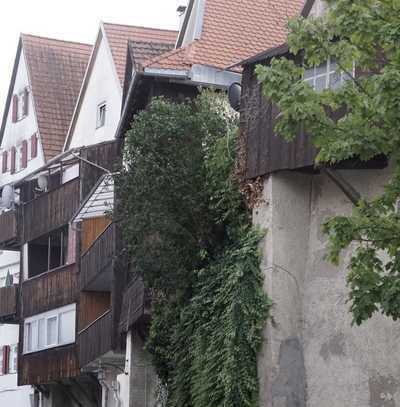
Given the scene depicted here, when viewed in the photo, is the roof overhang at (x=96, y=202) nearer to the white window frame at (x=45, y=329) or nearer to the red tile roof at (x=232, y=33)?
the red tile roof at (x=232, y=33)

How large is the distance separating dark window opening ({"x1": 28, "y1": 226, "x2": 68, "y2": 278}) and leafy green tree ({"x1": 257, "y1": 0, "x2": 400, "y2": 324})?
2726 centimetres

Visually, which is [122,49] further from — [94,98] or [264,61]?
[264,61]

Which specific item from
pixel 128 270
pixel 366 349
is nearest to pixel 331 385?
pixel 366 349

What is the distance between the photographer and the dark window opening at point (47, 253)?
4268cm

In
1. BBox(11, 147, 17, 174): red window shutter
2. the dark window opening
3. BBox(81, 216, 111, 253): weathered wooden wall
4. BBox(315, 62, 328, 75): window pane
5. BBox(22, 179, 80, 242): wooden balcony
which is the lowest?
BBox(315, 62, 328, 75): window pane

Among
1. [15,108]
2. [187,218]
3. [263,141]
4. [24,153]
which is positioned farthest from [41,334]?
[263,141]

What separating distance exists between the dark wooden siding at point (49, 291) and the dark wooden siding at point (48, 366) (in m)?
1.41

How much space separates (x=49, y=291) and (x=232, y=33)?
13.4 metres

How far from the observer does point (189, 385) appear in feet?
80.7

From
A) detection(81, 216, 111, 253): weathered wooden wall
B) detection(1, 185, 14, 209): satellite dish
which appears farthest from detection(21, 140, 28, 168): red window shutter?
detection(81, 216, 111, 253): weathered wooden wall

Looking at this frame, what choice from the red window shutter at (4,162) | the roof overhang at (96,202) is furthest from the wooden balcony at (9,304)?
the roof overhang at (96,202)

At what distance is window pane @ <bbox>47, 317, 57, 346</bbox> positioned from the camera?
133 feet

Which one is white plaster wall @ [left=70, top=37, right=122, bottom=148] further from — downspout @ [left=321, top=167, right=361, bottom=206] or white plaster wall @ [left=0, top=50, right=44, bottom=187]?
downspout @ [left=321, top=167, right=361, bottom=206]

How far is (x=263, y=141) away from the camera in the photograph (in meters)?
23.3
